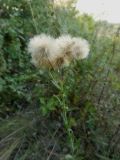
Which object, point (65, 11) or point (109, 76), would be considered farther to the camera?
point (65, 11)

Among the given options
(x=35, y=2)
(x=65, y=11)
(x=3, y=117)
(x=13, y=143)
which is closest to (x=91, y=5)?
(x=65, y=11)

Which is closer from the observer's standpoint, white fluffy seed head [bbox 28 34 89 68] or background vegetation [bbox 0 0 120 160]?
white fluffy seed head [bbox 28 34 89 68]

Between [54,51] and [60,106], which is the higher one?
[54,51]

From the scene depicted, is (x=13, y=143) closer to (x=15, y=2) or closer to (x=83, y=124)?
(x=83, y=124)

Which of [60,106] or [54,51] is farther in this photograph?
[60,106]

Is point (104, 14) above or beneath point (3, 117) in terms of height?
above

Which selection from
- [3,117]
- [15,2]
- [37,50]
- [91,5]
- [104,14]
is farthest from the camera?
[91,5]

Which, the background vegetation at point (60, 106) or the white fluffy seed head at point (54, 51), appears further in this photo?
the background vegetation at point (60, 106)

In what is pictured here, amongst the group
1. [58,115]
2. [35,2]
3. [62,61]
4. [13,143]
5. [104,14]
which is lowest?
[13,143]
